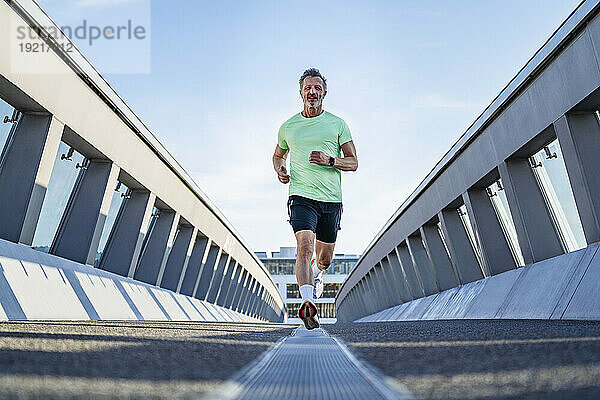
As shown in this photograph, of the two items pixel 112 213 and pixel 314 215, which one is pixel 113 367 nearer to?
pixel 314 215

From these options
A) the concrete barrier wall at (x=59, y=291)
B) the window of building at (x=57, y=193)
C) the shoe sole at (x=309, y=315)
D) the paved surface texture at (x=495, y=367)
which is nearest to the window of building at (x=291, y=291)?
the concrete barrier wall at (x=59, y=291)

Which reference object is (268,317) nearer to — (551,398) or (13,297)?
(13,297)

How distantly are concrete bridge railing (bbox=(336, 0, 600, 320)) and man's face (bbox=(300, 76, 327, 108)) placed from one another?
275 cm

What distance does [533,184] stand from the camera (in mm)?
10648

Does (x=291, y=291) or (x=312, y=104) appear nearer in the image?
(x=312, y=104)

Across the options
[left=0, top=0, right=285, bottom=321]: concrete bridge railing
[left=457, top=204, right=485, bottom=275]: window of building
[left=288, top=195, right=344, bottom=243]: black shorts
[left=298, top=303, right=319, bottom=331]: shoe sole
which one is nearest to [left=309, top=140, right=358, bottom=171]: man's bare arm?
[left=288, top=195, right=344, bottom=243]: black shorts

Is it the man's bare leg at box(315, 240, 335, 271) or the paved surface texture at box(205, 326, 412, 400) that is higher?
the man's bare leg at box(315, 240, 335, 271)

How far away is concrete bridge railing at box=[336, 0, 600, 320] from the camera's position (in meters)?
7.38

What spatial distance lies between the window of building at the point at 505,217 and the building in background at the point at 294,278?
108 m

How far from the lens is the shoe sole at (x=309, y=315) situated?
6684 mm

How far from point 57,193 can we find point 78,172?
0.90 m

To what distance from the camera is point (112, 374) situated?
6.70 ft

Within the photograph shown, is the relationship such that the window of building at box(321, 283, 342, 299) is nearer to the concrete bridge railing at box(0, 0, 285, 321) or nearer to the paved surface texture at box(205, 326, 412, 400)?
the concrete bridge railing at box(0, 0, 285, 321)

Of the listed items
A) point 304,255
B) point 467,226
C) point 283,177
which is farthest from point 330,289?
point 304,255
